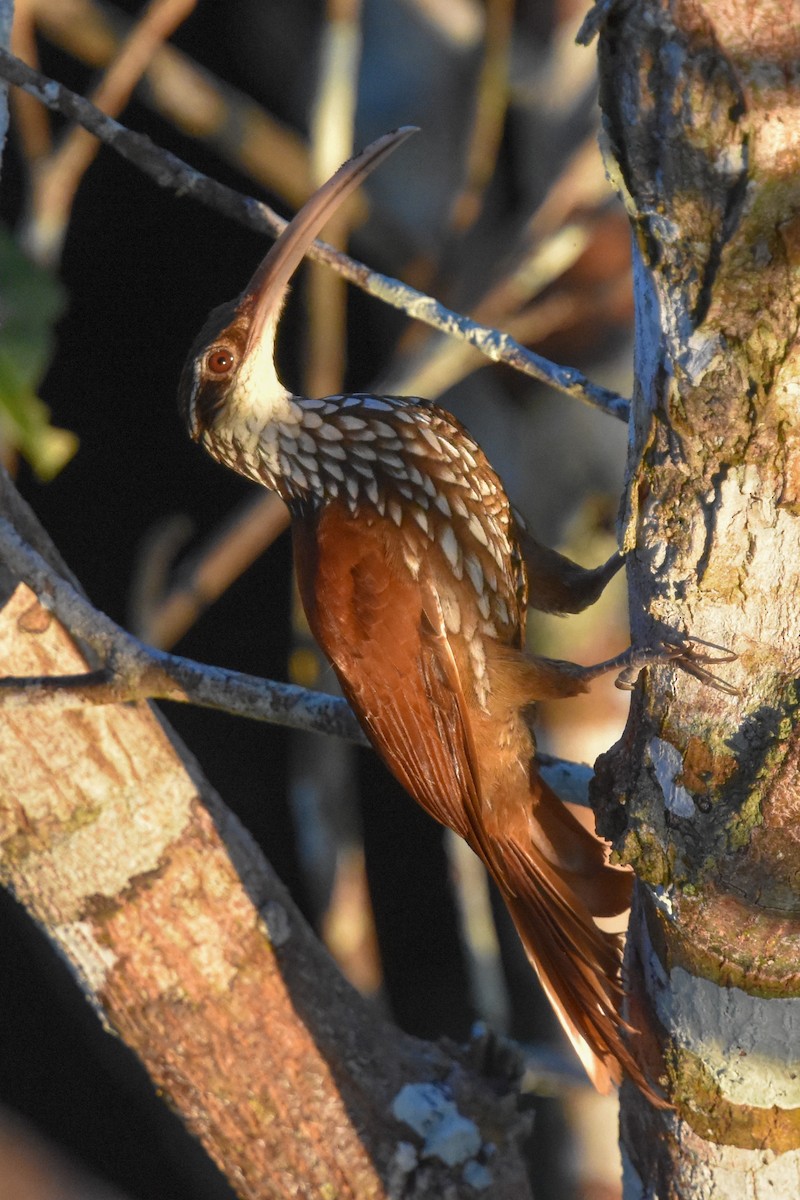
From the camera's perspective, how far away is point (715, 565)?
1283mm

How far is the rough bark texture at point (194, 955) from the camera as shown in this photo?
1975 millimetres

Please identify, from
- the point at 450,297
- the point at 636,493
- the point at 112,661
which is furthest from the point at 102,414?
the point at 636,493

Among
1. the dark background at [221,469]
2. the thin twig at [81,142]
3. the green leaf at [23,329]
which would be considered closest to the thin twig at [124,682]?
the green leaf at [23,329]

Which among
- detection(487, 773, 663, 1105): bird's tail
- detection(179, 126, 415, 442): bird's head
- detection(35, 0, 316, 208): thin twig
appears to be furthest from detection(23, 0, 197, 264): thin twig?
detection(487, 773, 663, 1105): bird's tail

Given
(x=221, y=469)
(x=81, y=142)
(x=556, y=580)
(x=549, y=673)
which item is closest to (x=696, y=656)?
(x=549, y=673)

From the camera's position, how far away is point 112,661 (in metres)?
1.88

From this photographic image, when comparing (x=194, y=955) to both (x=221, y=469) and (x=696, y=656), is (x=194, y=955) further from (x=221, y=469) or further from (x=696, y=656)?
(x=221, y=469)

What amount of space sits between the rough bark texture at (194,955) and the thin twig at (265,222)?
61 cm

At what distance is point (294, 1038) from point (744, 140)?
1572 millimetres

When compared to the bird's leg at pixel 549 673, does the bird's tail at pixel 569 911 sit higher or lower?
lower

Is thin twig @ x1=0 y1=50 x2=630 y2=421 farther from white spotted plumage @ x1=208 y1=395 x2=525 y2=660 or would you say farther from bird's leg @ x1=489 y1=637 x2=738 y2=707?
bird's leg @ x1=489 y1=637 x2=738 y2=707

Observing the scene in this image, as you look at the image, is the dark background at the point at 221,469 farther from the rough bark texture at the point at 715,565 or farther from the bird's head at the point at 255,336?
the rough bark texture at the point at 715,565

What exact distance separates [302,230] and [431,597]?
0.62 meters

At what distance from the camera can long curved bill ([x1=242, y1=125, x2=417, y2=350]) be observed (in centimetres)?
196
